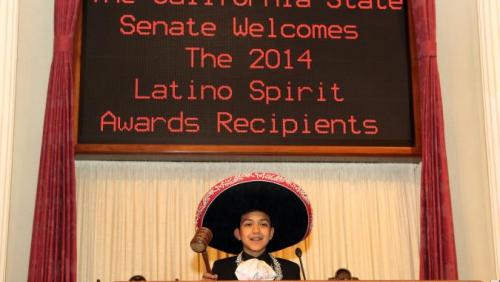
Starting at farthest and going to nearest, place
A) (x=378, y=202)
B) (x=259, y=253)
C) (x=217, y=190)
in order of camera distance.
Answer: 1. (x=378, y=202)
2. (x=259, y=253)
3. (x=217, y=190)

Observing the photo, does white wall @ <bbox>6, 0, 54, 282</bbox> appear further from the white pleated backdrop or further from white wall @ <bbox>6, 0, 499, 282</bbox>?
the white pleated backdrop

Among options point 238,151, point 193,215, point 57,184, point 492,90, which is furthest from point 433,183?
point 57,184

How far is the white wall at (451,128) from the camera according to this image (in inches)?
212

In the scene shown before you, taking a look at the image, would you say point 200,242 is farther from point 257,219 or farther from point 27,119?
point 27,119

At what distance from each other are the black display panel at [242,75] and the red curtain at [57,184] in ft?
0.38

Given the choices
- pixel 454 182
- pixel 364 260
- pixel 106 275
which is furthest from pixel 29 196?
pixel 454 182

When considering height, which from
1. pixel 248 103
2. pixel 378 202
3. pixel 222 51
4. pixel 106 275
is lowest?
pixel 106 275

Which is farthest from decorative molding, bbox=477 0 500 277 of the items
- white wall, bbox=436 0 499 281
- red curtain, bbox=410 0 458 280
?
red curtain, bbox=410 0 458 280

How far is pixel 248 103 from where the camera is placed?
5.30 m

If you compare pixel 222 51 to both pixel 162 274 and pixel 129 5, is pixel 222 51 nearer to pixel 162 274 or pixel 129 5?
pixel 129 5

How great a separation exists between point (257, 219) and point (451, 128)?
2.07m

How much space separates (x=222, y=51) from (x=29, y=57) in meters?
1.22

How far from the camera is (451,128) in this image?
5742mm

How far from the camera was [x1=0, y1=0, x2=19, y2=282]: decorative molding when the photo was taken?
512cm
